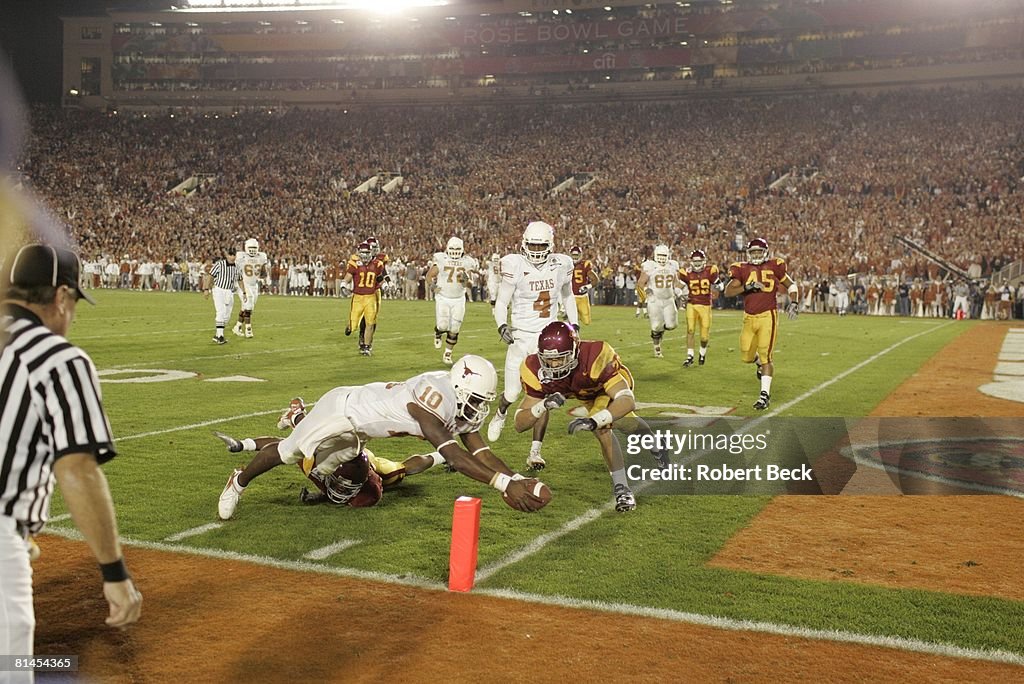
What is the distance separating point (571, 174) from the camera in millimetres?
49969

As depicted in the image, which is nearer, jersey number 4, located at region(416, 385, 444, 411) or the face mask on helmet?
jersey number 4, located at region(416, 385, 444, 411)

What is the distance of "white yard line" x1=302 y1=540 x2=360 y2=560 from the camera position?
17.7 ft

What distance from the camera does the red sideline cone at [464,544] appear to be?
488 cm

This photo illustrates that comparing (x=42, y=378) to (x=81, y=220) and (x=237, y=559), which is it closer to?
(x=237, y=559)

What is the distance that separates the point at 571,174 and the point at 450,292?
115ft

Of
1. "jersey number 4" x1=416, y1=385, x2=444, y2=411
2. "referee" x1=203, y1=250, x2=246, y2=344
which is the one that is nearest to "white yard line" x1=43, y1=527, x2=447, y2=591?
"jersey number 4" x1=416, y1=385, x2=444, y2=411

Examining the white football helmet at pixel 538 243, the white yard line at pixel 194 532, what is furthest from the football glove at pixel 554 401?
the white football helmet at pixel 538 243

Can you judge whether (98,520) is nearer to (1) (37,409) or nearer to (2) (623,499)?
(1) (37,409)

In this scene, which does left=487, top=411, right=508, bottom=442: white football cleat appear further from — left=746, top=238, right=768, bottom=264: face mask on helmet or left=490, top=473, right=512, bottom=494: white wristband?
left=746, top=238, right=768, bottom=264: face mask on helmet

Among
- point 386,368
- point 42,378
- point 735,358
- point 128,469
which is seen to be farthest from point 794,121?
point 42,378

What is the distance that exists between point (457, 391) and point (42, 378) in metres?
3.01

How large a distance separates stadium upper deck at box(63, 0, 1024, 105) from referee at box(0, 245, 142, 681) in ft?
181

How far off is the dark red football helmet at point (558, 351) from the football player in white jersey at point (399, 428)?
1.02 metres

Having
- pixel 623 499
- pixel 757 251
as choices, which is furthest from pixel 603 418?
pixel 757 251
